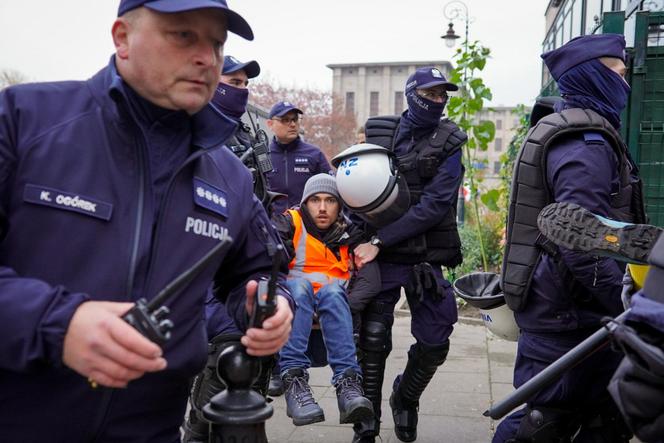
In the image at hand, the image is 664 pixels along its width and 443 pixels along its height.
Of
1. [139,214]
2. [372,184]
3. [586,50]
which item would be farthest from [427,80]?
[139,214]

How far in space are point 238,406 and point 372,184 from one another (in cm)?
256

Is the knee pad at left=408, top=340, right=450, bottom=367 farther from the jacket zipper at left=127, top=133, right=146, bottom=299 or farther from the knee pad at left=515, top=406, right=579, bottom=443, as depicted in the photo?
the jacket zipper at left=127, top=133, right=146, bottom=299

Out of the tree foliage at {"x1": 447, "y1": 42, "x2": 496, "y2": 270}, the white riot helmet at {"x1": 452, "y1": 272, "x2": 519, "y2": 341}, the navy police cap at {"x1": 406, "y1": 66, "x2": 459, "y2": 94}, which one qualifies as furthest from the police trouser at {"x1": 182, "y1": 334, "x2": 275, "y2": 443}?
the tree foliage at {"x1": 447, "y1": 42, "x2": 496, "y2": 270}

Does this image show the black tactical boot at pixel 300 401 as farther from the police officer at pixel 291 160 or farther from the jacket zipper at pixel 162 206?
the police officer at pixel 291 160

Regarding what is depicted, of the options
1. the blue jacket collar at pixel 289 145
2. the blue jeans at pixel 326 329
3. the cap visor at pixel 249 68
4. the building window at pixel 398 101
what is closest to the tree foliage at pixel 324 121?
the building window at pixel 398 101

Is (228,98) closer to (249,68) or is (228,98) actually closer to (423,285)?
(249,68)

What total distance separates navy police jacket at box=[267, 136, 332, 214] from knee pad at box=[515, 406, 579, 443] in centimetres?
395

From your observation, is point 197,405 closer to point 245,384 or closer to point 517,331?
point 517,331

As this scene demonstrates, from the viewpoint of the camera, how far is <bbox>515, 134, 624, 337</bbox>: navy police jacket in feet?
9.90

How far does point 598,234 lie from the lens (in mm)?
2377

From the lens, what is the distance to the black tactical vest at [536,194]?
317 cm

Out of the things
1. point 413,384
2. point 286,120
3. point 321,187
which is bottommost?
point 413,384

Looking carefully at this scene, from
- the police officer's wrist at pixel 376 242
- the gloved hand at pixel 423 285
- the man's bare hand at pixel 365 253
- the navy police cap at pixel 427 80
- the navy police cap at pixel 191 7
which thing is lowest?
the gloved hand at pixel 423 285

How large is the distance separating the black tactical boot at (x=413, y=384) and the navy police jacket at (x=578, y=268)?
4.25 feet
